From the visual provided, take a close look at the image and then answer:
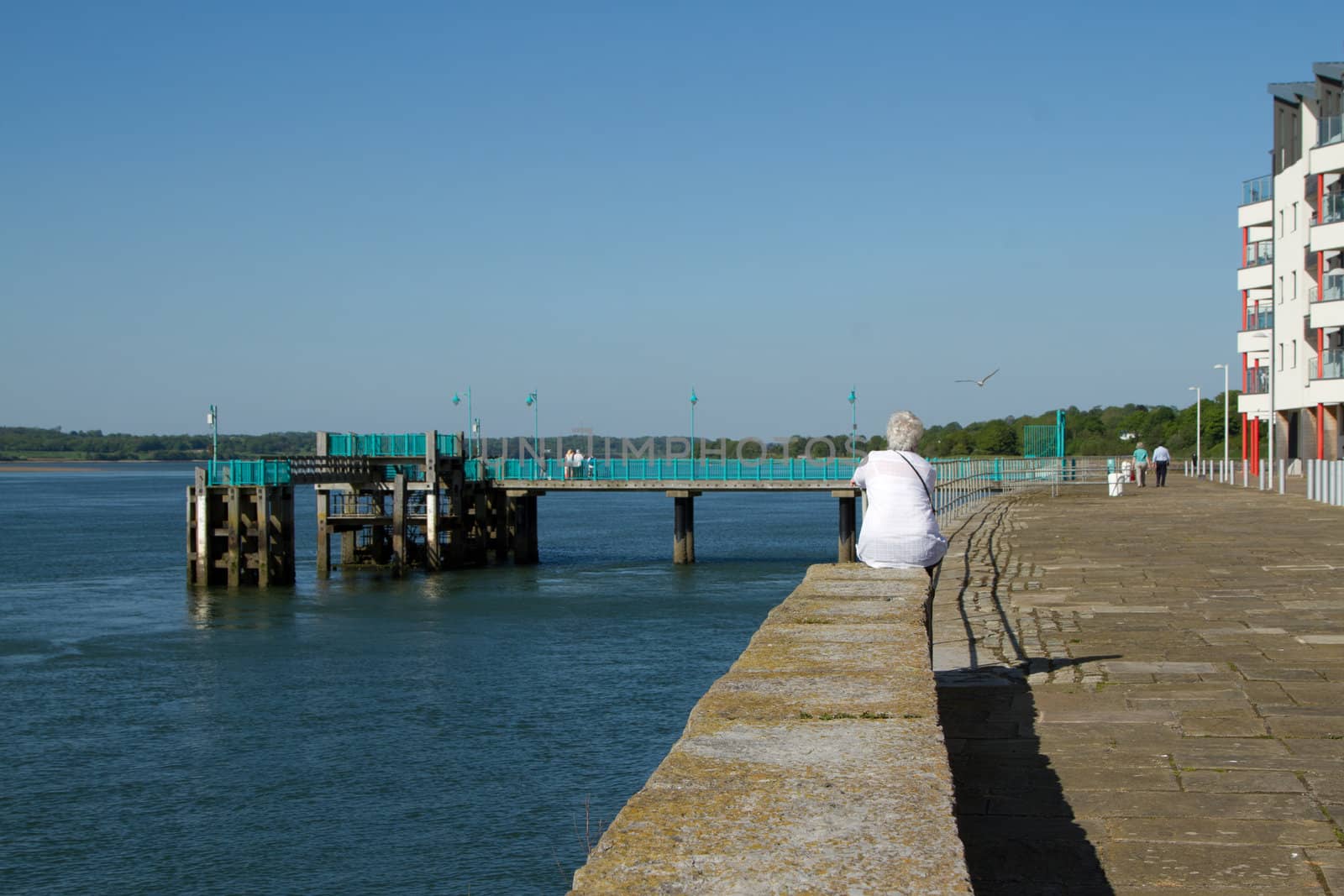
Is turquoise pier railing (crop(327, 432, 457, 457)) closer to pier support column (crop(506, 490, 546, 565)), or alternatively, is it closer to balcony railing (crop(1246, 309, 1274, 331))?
pier support column (crop(506, 490, 546, 565))

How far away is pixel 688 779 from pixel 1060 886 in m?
1.63

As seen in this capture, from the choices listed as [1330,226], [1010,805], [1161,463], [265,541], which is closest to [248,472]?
[265,541]

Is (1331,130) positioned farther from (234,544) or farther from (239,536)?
(234,544)

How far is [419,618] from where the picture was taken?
32500mm

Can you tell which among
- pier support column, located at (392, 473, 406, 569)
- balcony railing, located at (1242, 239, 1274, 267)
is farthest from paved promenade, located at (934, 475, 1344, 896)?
balcony railing, located at (1242, 239, 1274, 267)

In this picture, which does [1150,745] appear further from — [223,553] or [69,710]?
[223,553]

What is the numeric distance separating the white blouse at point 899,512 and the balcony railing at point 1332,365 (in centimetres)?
3787

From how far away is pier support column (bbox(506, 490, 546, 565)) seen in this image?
48469 millimetres

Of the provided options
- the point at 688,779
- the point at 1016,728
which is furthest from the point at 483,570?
the point at 688,779

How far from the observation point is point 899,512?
23.0 ft

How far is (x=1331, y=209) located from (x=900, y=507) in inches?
1548

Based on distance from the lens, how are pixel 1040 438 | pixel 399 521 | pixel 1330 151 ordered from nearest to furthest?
1. pixel 1330 151
2. pixel 399 521
3. pixel 1040 438

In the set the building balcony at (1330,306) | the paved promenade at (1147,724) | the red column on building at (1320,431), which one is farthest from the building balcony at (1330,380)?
the paved promenade at (1147,724)

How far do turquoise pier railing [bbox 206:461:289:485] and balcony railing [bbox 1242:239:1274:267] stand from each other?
1509 inches
